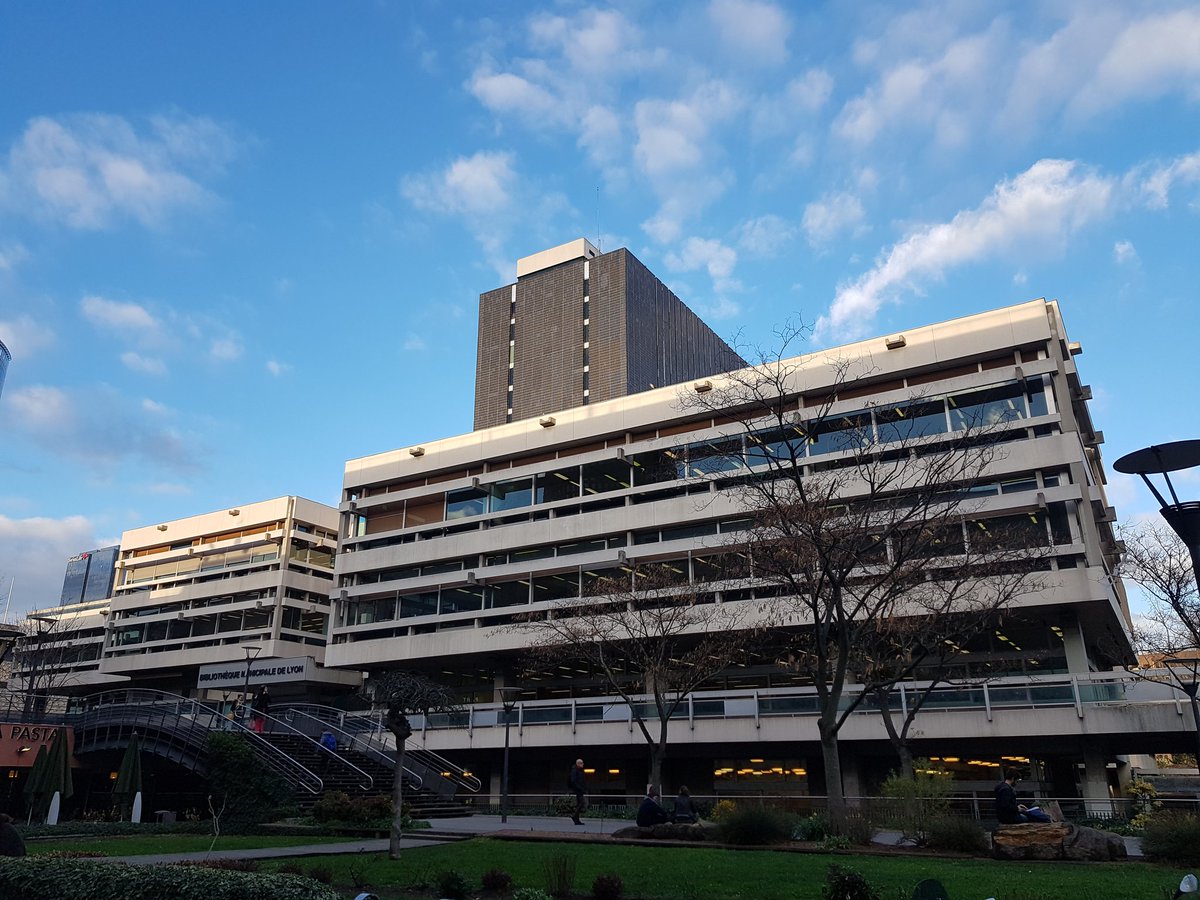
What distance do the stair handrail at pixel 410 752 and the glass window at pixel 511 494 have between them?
15164 millimetres

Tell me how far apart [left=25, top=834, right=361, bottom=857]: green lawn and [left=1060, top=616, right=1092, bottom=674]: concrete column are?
98.2 feet

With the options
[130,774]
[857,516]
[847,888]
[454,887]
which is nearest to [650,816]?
[857,516]

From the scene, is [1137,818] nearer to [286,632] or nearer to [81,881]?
[81,881]

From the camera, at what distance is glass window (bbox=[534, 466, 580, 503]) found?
50.7 metres

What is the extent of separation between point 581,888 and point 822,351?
35.5 meters

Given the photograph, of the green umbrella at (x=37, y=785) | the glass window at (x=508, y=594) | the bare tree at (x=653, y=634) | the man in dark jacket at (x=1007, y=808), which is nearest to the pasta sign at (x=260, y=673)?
the glass window at (x=508, y=594)

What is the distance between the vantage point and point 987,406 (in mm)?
39344

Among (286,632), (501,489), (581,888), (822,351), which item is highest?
(822,351)

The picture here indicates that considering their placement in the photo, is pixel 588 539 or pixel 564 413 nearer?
pixel 588 539

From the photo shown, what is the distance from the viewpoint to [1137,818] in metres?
23.0

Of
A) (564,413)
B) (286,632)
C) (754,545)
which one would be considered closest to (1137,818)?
(754,545)

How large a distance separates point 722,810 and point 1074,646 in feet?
74.6

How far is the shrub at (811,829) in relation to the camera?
19.3m

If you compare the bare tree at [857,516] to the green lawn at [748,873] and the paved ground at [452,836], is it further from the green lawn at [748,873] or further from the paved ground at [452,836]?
the paved ground at [452,836]
